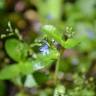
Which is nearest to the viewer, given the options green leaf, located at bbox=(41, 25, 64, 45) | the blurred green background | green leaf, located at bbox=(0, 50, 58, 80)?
green leaf, located at bbox=(41, 25, 64, 45)

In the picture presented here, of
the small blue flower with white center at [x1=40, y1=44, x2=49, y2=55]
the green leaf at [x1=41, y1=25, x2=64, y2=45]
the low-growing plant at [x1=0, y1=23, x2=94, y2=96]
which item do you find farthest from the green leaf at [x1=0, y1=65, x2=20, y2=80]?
the green leaf at [x1=41, y1=25, x2=64, y2=45]

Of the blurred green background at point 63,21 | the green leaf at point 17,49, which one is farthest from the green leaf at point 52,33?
the blurred green background at point 63,21

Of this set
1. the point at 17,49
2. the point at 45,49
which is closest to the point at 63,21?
the point at 17,49

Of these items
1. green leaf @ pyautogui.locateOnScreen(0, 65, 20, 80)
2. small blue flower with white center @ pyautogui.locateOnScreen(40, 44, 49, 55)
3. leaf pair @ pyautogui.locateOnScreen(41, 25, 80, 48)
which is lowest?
green leaf @ pyautogui.locateOnScreen(0, 65, 20, 80)

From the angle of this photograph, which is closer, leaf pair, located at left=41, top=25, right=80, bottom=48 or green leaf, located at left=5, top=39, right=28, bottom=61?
leaf pair, located at left=41, top=25, right=80, bottom=48

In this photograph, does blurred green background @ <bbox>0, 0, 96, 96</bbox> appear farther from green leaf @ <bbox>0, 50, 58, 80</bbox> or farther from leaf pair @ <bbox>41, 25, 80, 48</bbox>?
leaf pair @ <bbox>41, 25, 80, 48</bbox>

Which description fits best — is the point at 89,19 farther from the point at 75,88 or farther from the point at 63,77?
the point at 75,88
